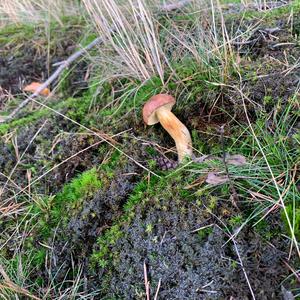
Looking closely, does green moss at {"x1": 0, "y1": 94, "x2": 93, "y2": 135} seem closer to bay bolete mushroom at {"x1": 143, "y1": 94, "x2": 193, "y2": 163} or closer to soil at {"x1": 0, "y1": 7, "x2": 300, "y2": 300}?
soil at {"x1": 0, "y1": 7, "x2": 300, "y2": 300}

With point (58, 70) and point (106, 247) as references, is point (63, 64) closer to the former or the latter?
point (58, 70)

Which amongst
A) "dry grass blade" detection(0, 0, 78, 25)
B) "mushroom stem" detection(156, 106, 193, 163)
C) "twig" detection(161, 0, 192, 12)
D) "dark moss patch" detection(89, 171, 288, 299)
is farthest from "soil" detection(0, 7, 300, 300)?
"dry grass blade" detection(0, 0, 78, 25)

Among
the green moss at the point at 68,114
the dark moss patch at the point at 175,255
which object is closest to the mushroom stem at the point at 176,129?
the dark moss patch at the point at 175,255

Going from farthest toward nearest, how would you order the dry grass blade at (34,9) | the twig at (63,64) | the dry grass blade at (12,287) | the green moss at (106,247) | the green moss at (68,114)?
the dry grass blade at (34,9)
the twig at (63,64)
the green moss at (68,114)
the green moss at (106,247)
the dry grass blade at (12,287)

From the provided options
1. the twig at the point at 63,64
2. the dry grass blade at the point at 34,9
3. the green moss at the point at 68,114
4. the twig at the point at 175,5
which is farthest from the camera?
the dry grass blade at the point at 34,9

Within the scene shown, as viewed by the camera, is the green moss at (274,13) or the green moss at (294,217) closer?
the green moss at (294,217)

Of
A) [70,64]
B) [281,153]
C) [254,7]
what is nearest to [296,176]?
[281,153]

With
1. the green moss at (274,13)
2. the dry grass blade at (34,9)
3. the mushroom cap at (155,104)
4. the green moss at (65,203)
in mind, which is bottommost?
the green moss at (65,203)

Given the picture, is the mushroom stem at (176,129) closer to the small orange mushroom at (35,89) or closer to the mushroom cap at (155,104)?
the mushroom cap at (155,104)
